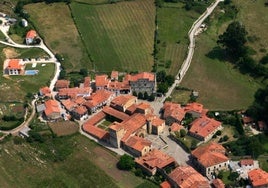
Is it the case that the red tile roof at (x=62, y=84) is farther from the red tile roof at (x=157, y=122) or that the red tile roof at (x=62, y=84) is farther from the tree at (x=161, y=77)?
the red tile roof at (x=157, y=122)

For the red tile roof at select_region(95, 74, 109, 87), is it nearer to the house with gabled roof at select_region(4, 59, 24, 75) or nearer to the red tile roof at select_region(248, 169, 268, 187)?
the house with gabled roof at select_region(4, 59, 24, 75)

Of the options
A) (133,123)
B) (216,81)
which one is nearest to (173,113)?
(133,123)

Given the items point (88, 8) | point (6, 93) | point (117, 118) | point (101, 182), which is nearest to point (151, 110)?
point (117, 118)

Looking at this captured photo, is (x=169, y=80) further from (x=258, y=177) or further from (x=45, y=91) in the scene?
(x=258, y=177)

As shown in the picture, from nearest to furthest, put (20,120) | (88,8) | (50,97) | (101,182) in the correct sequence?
(101,182)
(20,120)
(50,97)
(88,8)

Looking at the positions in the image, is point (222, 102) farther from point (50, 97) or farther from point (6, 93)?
point (6, 93)

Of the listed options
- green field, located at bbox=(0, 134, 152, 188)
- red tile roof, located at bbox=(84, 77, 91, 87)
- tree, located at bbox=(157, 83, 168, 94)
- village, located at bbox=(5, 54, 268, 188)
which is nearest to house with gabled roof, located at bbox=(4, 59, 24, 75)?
village, located at bbox=(5, 54, 268, 188)
